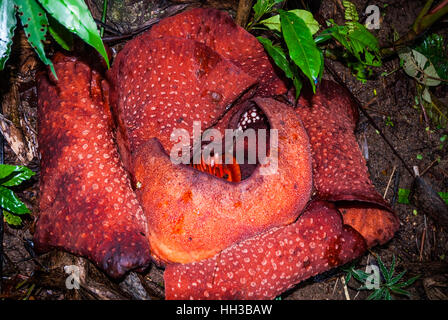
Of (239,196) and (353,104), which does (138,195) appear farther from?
(353,104)

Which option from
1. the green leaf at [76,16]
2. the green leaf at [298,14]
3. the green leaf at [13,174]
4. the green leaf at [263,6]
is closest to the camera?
the green leaf at [76,16]

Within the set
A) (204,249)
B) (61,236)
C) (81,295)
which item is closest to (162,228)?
(204,249)

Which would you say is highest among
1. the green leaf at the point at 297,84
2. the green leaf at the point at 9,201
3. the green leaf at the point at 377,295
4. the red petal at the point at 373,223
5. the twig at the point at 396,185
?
the green leaf at the point at 297,84

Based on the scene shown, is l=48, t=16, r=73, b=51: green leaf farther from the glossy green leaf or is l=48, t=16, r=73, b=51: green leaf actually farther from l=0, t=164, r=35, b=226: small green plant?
the glossy green leaf

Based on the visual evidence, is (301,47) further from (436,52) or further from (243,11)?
(436,52)

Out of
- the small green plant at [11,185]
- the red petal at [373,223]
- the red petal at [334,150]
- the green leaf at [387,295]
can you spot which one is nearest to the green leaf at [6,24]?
the small green plant at [11,185]

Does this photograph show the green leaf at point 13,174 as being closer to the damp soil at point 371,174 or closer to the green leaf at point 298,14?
the damp soil at point 371,174

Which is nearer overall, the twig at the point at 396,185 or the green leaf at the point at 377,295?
the green leaf at the point at 377,295
